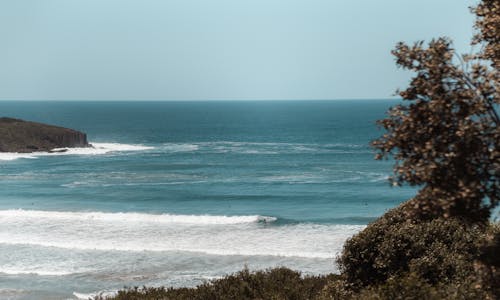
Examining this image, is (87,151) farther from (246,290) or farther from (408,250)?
(408,250)

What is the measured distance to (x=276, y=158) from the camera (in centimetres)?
10550

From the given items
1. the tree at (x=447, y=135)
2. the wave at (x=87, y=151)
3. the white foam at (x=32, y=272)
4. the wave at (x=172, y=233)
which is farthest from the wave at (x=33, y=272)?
the wave at (x=87, y=151)

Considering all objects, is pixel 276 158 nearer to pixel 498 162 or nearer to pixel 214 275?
pixel 214 275

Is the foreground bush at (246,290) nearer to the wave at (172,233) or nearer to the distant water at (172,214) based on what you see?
the distant water at (172,214)

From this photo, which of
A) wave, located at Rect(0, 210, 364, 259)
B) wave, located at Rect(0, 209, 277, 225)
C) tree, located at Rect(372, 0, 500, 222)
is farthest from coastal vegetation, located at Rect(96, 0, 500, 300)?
wave, located at Rect(0, 209, 277, 225)

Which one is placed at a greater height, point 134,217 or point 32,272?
point 32,272

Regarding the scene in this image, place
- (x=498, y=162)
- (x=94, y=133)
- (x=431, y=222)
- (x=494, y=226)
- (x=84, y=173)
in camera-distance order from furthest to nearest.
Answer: (x=94, y=133) < (x=84, y=173) < (x=494, y=226) < (x=431, y=222) < (x=498, y=162)

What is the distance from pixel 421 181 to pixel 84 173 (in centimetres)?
7931

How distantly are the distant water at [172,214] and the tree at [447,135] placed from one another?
22.7 m

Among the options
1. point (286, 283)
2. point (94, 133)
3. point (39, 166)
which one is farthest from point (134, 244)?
point (94, 133)

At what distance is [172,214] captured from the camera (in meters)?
56.1

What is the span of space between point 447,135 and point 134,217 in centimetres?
4593

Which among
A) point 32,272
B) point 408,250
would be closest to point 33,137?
point 32,272

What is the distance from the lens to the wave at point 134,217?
173 ft
